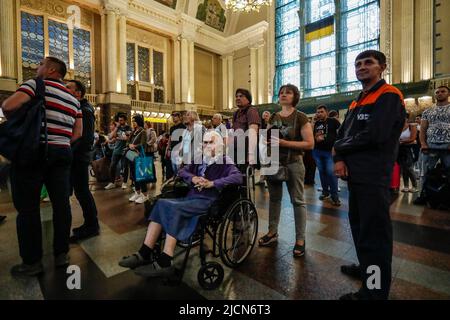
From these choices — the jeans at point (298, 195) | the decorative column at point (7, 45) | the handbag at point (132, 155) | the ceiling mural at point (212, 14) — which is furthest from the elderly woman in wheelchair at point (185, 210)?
the ceiling mural at point (212, 14)

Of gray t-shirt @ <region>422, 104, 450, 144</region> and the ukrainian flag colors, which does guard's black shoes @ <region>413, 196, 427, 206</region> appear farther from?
the ukrainian flag colors

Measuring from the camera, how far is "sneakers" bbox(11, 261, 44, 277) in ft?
6.42

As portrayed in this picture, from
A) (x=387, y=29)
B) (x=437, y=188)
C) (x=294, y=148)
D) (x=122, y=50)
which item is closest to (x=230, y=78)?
(x=122, y=50)

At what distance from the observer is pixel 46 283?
6.14 ft

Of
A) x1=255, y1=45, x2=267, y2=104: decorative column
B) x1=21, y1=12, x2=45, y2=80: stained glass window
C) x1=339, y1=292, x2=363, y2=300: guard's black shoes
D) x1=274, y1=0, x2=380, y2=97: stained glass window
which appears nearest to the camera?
x1=339, y1=292, x2=363, y2=300: guard's black shoes

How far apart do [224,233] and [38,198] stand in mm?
1575

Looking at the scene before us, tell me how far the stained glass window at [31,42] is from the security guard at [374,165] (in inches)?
751

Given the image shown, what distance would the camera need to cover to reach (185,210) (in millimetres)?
1822

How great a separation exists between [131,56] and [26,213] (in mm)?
20285

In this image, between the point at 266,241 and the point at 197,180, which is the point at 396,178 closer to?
the point at 266,241

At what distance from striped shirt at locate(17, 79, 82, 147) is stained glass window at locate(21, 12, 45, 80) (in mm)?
17159

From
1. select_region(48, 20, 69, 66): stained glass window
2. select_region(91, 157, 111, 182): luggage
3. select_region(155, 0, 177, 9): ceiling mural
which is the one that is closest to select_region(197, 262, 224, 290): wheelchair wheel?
select_region(91, 157, 111, 182): luggage

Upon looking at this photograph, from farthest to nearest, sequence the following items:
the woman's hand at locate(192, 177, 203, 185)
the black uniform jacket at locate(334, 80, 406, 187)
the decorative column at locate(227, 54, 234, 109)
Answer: the decorative column at locate(227, 54, 234, 109) → the woman's hand at locate(192, 177, 203, 185) → the black uniform jacket at locate(334, 80, 406, 187)
